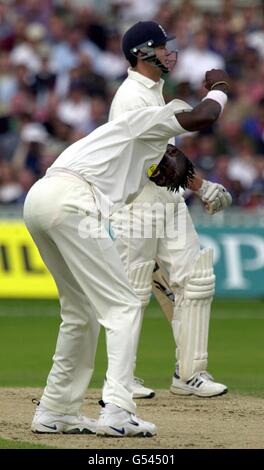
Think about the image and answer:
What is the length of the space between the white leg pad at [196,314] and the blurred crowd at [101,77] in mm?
7786

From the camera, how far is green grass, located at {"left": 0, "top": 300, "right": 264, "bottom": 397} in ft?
31.9

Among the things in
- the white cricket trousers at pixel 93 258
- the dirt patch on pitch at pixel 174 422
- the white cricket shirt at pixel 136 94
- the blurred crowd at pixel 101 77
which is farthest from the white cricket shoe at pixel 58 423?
the blurred crowd at pixel 101 77

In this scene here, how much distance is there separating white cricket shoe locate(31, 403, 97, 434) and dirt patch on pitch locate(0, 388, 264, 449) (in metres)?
0.09

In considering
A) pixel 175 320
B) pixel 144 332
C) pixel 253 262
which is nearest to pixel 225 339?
pixel 144 332

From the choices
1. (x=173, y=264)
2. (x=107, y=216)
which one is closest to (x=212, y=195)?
(x=173, y=264)

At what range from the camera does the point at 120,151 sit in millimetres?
6391

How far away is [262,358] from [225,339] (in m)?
1.43

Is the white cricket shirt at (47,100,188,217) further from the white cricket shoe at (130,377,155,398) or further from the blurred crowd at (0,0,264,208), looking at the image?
the blurred crowd at (0,0,264,208)

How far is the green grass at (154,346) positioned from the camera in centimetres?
973

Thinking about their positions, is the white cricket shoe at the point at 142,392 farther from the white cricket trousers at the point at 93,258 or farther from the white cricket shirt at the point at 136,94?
the white cricket trousers at the point at 93,258

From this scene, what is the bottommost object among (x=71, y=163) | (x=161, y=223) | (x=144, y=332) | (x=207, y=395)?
(x=144, y=332)

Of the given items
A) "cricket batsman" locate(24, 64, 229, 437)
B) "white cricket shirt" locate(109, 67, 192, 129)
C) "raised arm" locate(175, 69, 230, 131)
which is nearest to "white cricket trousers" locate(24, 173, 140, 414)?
"cricket batsman" locate(24, 64, 229, 437)

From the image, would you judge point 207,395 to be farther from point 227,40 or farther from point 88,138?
point 227,40

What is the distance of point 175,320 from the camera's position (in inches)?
338
